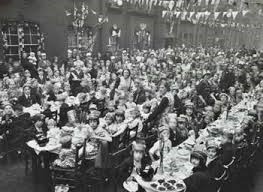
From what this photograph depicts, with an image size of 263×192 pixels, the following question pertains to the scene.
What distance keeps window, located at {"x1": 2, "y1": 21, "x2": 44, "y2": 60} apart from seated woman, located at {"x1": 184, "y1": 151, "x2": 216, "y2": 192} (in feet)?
35.3

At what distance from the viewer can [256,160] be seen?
7.33 meters

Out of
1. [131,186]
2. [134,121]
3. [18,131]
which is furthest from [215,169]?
[18,131]

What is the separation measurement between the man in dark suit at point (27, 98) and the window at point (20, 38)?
557 centimetres

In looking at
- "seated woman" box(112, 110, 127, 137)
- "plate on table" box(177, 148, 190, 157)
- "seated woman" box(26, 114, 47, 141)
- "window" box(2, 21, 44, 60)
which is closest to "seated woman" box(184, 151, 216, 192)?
"plate on table" box(177, 148, 190, 157)

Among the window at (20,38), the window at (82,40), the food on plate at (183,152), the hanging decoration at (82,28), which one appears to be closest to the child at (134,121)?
the food on plate at (183,152)

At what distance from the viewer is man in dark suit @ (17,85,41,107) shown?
755 cm

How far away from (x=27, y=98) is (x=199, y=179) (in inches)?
213

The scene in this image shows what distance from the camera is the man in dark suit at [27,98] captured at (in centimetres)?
755

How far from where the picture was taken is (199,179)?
12.4 ft

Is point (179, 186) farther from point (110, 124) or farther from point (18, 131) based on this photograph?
point (18, 131)

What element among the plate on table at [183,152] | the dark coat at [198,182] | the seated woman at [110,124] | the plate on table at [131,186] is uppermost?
the seated woman at [110,124]

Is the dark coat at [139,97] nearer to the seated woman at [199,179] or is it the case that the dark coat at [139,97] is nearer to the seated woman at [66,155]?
the seated woman at [66,155]

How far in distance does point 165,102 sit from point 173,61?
34.1 ft

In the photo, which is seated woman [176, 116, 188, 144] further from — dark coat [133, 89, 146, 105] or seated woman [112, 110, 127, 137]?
dark coat [133, 89, 146, 105]
